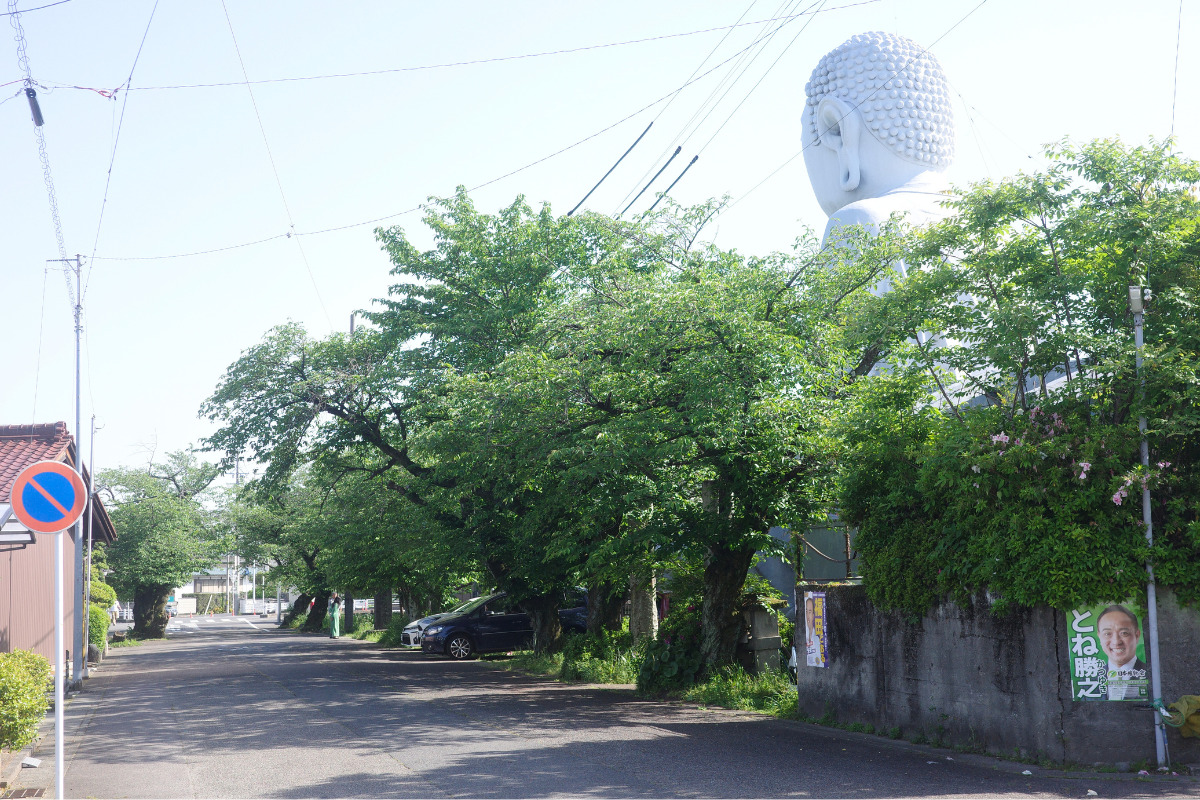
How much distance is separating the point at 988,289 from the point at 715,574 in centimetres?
688

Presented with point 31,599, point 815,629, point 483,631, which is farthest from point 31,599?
point 815,629

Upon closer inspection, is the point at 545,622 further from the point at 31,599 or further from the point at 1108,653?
the point at 1108,653

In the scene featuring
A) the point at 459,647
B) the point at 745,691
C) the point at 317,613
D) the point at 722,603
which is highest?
the point at 722,603

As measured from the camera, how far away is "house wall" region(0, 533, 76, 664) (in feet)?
51.6

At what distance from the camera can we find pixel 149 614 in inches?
1647

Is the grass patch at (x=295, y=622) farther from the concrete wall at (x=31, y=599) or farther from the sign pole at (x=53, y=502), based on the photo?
the sign pole at (x=53, y=502)

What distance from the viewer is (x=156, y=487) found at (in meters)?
49.8

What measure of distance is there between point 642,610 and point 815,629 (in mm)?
7341

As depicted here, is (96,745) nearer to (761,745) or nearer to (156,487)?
(761,745)

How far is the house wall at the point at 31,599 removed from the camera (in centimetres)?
1573

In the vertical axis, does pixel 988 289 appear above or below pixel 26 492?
above

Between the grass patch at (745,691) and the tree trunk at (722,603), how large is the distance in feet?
1.28

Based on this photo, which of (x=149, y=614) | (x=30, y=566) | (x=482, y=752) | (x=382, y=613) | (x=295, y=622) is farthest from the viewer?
(x=295, y=622)

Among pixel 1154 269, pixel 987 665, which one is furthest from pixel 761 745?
pixel 1154 269
